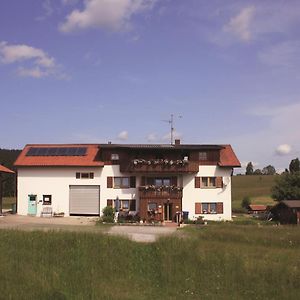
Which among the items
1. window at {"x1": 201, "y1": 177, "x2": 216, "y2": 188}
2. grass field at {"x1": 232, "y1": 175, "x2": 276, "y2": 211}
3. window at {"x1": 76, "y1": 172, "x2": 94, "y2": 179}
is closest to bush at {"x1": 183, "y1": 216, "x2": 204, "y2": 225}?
window at {"x1": 201, "y1": 177, "x2": 216, "y2": 188}

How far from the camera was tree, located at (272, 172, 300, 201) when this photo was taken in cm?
6159

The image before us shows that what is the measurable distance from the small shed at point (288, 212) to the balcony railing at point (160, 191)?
11.3 meters

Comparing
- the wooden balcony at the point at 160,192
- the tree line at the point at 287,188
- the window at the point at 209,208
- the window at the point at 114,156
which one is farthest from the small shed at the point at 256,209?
the window at the point at 114,156

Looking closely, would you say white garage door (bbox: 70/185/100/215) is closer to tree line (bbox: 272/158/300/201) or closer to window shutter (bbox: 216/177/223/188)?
window shutter (bbox: 216/177/223/188)

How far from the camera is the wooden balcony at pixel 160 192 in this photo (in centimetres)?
4841

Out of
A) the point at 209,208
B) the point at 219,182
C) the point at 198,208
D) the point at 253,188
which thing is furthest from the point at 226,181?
the point at 253,188

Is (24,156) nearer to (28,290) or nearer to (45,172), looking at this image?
(45,172)

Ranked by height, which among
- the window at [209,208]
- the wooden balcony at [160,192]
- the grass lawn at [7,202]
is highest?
the wooden balcony at [160,192]

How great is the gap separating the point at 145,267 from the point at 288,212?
32.2 meters

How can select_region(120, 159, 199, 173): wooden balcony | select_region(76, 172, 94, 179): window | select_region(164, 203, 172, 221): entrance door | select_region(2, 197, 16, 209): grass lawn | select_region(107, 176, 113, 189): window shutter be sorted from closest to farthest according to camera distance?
select_region(164, 203, 172, 221): entrance door < select_region(120, 159, 199, 173): wooden balcony < select_region(107, 176, 113, 189): window shutter < select_region(76, 172, 94, 179): window < select_region(2, 197, 16, 209): grass lawn

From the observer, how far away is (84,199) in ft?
165

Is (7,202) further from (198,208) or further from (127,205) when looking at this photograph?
(198,208)

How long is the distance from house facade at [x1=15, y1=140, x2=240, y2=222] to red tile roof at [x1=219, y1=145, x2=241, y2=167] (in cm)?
10

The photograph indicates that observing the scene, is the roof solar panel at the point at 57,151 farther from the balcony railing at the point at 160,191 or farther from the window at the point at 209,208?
the window at the point at 209,208
